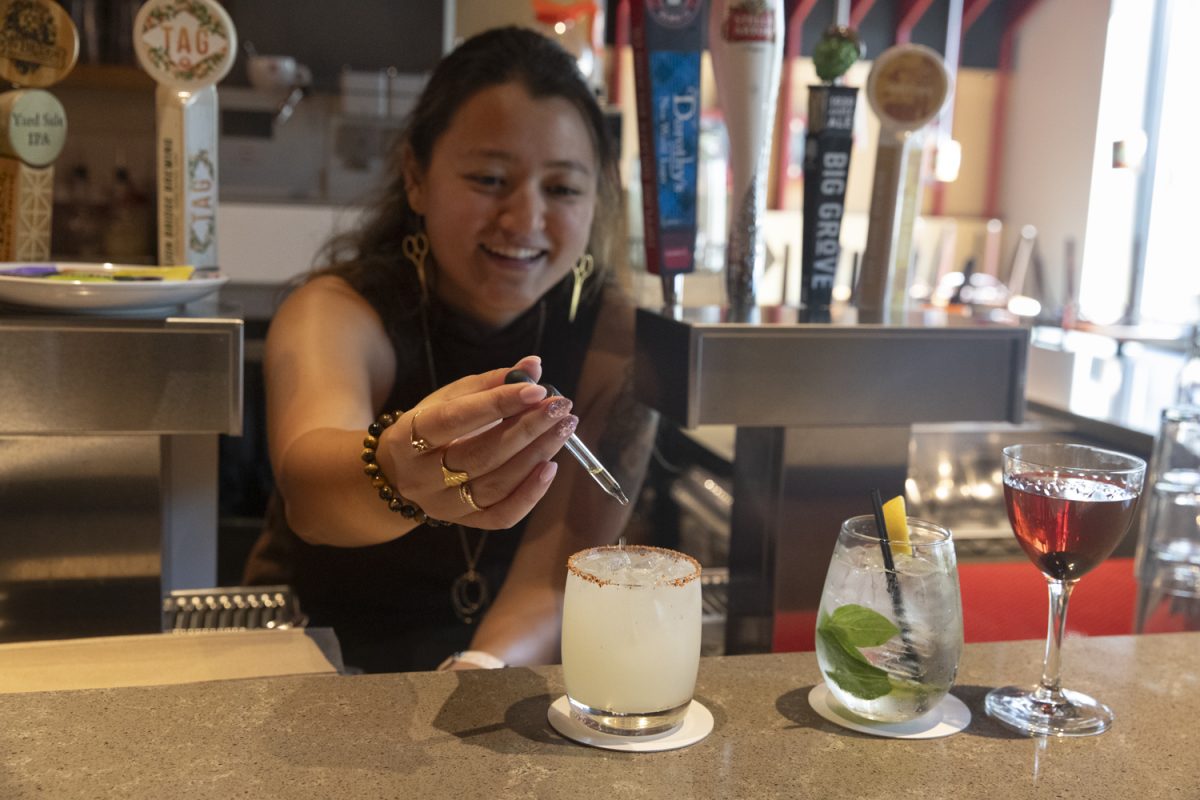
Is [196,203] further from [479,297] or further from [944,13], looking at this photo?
[944,13]

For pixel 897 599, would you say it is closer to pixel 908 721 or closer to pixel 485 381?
pixel 908 721

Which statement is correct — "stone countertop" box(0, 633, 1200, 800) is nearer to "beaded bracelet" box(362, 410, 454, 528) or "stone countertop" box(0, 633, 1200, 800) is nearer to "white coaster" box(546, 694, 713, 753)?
"white coaster" box(546, 694, 713, 753)

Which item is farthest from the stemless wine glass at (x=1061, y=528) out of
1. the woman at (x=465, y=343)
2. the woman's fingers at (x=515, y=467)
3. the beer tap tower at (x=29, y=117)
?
the beer tap tower at (x=29, y=117)

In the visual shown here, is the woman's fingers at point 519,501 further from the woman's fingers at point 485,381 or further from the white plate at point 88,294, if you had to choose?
the white plate at point 88,294

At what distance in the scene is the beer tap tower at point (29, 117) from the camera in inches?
43.3

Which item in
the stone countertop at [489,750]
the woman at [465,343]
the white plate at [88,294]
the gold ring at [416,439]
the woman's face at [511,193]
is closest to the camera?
the stone countertop at [489,750]

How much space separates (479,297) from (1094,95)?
5.87 m

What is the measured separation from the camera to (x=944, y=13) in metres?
6.80

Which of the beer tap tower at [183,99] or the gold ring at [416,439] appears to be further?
the beer tap tower at [183,99]

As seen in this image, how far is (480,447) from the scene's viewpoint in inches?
30.8

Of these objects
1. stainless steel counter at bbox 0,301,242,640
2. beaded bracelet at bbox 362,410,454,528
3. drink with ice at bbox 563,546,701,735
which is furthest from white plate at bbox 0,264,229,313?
drink with ice at bbox 563,546,701,735

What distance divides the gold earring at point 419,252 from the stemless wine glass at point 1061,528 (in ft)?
2.76

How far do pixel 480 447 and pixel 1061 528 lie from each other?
1.38 feet

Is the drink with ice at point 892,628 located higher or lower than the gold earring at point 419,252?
lower
